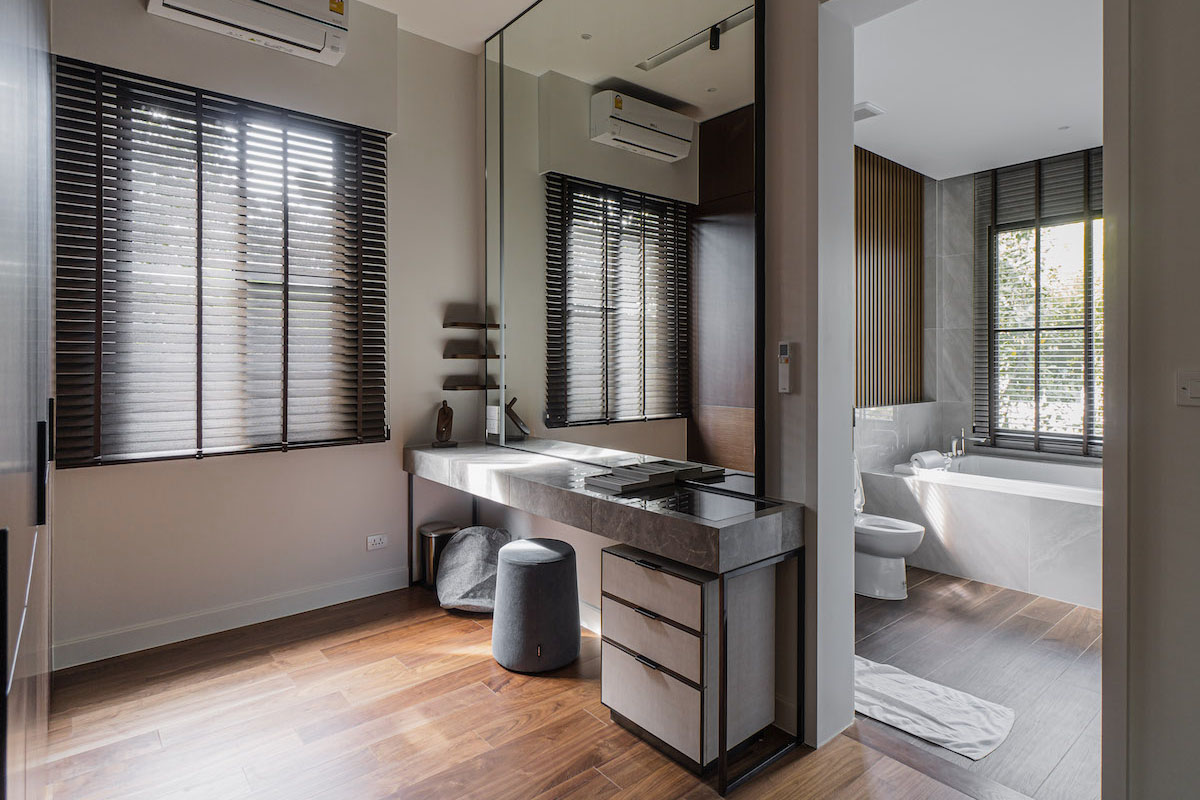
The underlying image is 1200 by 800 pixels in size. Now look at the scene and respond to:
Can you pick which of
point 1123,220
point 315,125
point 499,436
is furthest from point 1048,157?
point 315,125

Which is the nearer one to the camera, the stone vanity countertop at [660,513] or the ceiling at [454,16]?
the stone vanity countertop at [660,513]

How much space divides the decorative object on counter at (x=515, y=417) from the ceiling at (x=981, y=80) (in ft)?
8.19

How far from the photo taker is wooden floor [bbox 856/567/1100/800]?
2037 millimetres

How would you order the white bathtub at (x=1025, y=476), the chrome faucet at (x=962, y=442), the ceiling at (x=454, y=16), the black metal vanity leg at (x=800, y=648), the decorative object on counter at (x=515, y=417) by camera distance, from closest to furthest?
the black metal vanity leg at (x=800, y=648) → the ceiling at (x=454, y=16) → the decorative object on counter at (x=515, y=417) → the white bathtub at (x=1025, y=476) → the chrome faucet at (x=962, y=442)

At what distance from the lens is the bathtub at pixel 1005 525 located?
3477 mm

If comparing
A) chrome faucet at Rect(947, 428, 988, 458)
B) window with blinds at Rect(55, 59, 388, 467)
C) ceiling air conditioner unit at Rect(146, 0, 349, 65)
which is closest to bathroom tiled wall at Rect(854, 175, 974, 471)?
chrome faucet at Rect(947, 428, 988, 458)

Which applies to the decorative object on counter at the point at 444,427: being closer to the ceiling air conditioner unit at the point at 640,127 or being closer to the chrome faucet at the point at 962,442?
the ceiling air conditioner unit at the point at 640,127

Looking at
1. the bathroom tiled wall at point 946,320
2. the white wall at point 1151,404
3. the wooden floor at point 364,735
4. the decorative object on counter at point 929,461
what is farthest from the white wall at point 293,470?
the bathroom tiled wall at point 946,320

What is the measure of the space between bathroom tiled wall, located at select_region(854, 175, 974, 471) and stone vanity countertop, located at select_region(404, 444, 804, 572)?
3.36m

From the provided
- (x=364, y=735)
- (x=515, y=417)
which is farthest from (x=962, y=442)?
(x=364, y=735)

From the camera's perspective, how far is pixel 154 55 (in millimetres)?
2717

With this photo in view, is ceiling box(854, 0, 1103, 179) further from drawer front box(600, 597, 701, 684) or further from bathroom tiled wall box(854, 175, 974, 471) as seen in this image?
drawer front box(600, 597, 701, 684)

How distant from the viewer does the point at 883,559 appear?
3.58 metres

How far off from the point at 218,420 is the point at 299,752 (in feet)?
5.09
